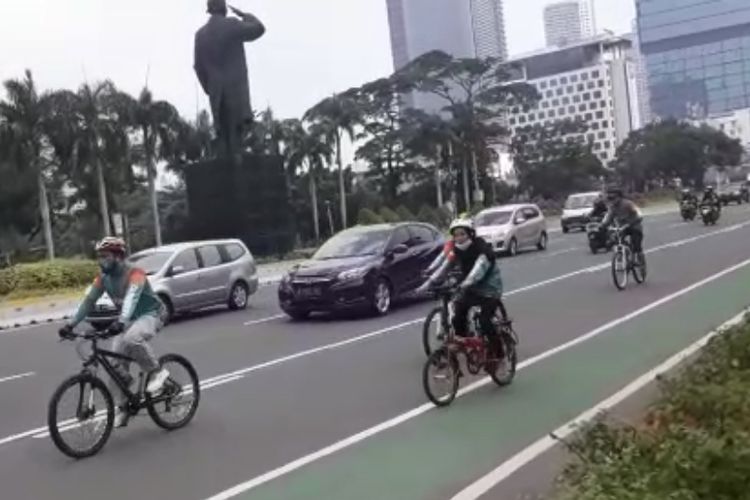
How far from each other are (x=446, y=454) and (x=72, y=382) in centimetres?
277

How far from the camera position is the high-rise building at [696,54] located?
116000 mm

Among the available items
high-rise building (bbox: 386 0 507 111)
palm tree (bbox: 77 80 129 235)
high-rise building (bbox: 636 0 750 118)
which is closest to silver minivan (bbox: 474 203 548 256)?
palm tree (bbox: 77 80 129 235)

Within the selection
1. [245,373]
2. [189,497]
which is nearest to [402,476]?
[189,497]

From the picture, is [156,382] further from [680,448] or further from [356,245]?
[356,245]

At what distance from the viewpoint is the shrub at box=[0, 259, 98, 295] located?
26109 millimetres

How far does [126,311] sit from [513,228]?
23.2 metres

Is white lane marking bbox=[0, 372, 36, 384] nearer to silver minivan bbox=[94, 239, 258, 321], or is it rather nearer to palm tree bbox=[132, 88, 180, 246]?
silver minivan bbox=[94, 239, 258, 321]

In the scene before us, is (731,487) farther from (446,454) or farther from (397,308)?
(397,308)

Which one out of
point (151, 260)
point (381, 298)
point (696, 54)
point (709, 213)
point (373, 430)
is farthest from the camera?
point (696, 54)

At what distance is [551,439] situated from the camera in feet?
22.7

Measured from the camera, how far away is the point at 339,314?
53.1ft

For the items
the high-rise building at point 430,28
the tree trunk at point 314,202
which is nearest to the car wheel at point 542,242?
the tree trunk at point 314,202

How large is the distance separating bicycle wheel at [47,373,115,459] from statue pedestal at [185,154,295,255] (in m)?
26.0

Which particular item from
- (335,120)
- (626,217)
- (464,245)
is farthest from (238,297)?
(335,120)
